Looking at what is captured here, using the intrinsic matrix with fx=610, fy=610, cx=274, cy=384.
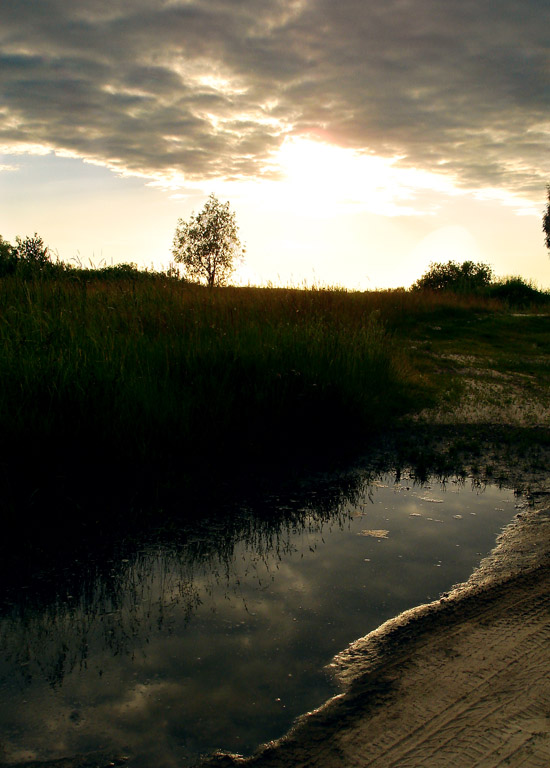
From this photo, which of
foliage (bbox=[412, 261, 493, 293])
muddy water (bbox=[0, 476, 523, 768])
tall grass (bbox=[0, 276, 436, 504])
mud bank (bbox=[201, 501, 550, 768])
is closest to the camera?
mud bank (bbox=[201, 501, 550, 768])

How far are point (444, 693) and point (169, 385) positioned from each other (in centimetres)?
402

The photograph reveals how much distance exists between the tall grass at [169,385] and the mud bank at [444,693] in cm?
262

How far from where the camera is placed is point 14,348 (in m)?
5.90

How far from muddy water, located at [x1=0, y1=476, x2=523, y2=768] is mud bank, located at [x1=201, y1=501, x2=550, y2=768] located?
0.11 m

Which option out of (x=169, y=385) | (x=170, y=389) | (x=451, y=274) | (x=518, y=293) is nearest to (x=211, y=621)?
(x=170, y=389)

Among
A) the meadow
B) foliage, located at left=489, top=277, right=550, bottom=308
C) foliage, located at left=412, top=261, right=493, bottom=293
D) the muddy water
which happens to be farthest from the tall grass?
foliage, located at left=412, top=261, right=493, bottom=293

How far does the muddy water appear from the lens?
2219 mm

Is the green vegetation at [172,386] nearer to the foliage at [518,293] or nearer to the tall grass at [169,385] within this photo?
the tall grass at [169,385]

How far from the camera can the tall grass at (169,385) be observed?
4.93 metres

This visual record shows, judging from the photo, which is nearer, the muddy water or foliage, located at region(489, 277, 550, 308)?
the muddy water

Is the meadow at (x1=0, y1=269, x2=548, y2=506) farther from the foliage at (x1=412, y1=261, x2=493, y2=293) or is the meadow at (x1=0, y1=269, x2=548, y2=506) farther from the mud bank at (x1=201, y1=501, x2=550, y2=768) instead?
the foliage at (x1=412, y1=261, x2=493, y2=293)

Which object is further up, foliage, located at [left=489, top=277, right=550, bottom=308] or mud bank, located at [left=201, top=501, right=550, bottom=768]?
foliage, located at [left=489, top=277, right=550, bottom=308]

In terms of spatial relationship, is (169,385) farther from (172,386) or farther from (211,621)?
(211,621)

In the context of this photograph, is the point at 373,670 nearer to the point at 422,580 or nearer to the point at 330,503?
the point at 422,580
